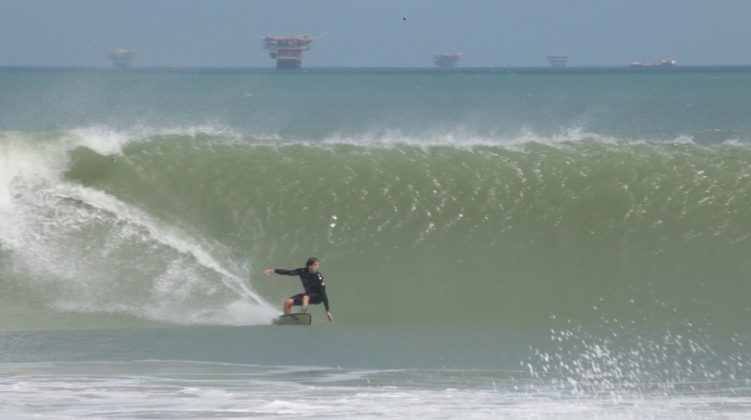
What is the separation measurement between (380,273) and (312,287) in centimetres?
212

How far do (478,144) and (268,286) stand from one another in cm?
699

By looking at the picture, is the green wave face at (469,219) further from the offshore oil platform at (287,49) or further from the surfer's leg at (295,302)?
the offshore oil platform at (287,49)

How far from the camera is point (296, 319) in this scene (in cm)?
1483

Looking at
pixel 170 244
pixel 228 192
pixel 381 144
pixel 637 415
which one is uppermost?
pixel 381 144

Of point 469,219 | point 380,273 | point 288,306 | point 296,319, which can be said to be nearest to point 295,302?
point 288,306

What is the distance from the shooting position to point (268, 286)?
55.7ft

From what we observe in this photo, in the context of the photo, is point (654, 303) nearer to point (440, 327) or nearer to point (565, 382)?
point (440, 327)

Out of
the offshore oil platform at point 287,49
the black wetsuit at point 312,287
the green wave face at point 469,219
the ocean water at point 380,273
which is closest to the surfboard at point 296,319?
the ocean water at point 380,273

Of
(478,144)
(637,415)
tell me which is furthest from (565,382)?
(478,144)

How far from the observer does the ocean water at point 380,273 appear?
11.3 metres

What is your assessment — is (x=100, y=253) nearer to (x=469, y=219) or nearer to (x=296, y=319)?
(x=296, y=319)

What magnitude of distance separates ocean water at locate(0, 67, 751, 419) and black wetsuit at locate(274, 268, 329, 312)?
0.29 m

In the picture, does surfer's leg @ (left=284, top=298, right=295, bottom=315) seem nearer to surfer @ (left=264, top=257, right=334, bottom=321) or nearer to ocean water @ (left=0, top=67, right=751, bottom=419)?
surfer @ (left=264, top=257, right=334, bottom=321)

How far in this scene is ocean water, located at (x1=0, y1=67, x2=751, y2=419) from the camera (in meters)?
11.3
